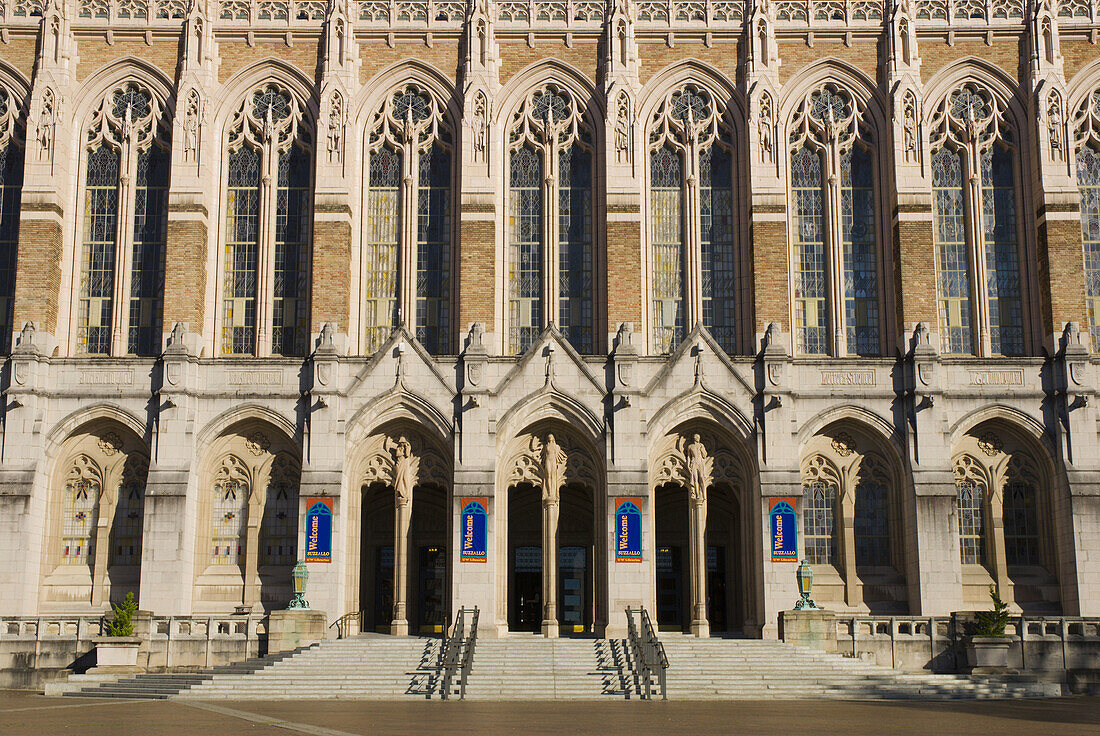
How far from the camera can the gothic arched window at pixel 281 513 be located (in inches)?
1416

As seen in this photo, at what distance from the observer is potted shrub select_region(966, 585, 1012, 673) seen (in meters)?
30.8

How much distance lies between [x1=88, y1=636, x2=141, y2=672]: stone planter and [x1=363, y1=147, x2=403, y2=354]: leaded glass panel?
11218 mm

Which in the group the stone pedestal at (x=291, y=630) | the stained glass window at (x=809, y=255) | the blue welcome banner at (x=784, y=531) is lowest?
the stone pedestal at (x=291, y=630)

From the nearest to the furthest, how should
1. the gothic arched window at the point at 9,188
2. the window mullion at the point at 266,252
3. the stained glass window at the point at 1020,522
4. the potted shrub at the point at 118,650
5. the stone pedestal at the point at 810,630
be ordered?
the potted shrub at the point at 118,650
the stone pedestal at the point at 810,630
the stained glass window at the point at 1020,522
the window mullion at the point at 266,252
the gothic arched window at the point at 9,188

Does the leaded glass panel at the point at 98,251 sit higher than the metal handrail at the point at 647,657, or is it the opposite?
the leaded glass panel at the point at 98,251

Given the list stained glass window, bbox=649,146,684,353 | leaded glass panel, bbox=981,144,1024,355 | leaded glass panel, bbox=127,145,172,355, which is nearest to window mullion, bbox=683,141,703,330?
stained glass window, bbox=649,146,684,353

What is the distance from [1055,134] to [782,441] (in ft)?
43.8

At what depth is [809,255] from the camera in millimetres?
38250

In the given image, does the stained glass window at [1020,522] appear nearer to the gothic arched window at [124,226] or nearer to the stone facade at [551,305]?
the stone facade at [551,305]

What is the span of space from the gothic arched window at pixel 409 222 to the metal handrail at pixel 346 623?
815 cm

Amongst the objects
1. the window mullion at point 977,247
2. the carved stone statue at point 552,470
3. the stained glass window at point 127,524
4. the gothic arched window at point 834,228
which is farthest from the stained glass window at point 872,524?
the stained glass window at point 127,524

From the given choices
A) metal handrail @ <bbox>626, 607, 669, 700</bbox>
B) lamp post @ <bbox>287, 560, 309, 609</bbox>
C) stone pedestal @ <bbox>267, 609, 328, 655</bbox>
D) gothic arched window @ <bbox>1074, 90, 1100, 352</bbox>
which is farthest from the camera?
Result: gothic arched window @ <bbox>1074, 90, 1100, 352</bbox>

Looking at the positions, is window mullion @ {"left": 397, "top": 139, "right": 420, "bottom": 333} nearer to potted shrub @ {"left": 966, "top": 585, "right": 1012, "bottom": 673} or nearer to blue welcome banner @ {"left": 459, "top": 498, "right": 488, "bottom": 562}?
blue welcome banner @ {"left": 459, "top": 498, "right": 488, "bottom": 562}

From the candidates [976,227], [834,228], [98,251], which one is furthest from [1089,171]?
[98,251]
